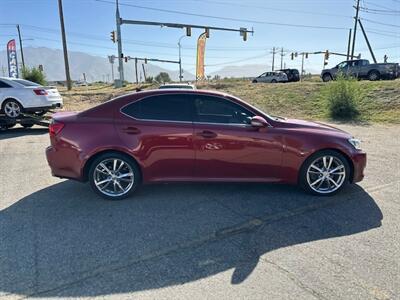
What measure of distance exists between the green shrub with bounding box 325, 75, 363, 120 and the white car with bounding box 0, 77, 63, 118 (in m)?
11.2

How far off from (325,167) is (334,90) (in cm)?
1075

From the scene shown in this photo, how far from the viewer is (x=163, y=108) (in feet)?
14.6

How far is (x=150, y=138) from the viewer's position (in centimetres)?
431

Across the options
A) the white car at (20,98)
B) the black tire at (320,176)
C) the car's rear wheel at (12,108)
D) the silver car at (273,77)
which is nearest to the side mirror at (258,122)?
the black tire at (320,176)

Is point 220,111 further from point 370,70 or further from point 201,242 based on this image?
point 370,70

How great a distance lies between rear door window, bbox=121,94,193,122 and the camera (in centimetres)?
440

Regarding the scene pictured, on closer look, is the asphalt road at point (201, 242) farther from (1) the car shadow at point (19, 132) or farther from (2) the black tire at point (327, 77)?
(2) the black tire at point (327, 77)

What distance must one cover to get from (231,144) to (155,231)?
1532 mm

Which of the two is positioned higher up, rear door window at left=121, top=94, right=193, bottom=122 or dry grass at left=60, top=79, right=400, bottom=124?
rear door window at left=121, top=94, right=193, bottom=122

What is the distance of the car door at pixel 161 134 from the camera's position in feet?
14.1

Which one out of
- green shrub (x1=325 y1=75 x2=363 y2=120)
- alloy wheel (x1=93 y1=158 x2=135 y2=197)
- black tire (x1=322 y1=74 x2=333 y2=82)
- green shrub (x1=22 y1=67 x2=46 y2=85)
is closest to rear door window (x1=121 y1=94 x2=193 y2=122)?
alloy wheel (x1=93 y1=158 x2=135 y2=197)

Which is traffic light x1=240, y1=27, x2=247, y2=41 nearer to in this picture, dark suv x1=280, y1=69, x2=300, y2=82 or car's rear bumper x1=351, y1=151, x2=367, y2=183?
dark suv x1=280, y1=69, x2=300, y2=82

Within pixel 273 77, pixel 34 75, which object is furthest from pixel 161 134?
pixel 273 77

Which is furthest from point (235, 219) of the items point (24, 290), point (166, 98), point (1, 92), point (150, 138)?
point (1, 92)
